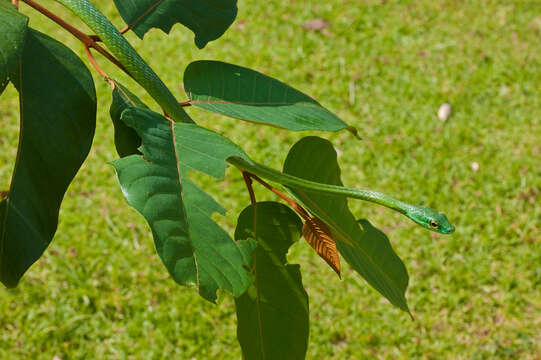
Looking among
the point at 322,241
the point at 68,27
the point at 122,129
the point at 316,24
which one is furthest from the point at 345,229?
the point at 316,24

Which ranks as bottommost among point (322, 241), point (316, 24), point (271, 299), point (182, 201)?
point (316, 24)

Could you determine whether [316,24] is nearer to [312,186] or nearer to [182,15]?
[182,15]

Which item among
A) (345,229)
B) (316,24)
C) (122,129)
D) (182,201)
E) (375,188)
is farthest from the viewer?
(316,24)

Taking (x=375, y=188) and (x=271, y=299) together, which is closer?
(x=271, y=299)

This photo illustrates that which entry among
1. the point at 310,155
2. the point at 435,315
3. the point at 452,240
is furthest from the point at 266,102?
the point at 452,240

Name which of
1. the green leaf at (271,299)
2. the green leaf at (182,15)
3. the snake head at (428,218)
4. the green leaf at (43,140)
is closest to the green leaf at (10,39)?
the green leaf at (43,140)

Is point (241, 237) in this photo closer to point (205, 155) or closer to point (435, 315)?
point (205, 155)
